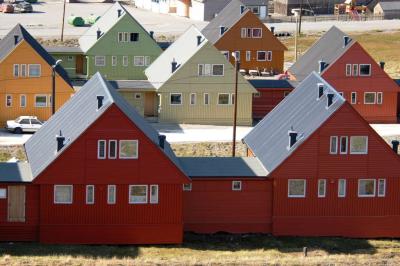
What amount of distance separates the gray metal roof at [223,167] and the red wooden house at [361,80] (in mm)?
28383

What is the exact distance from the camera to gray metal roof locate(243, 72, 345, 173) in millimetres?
63000

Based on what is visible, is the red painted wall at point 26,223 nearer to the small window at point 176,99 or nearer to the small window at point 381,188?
the small window at point 381,188

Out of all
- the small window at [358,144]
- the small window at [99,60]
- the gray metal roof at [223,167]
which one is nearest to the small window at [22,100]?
the small window at [99,60]

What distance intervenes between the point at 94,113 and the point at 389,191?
51.5 feet

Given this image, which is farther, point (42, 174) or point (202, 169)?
point (202, 169)

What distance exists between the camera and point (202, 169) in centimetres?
6419

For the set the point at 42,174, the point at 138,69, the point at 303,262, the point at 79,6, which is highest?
the point at 79,6

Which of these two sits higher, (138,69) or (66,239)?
(138,69)

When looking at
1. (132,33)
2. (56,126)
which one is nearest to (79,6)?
(132,33)

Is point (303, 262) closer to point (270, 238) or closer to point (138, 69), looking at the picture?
point (270, 238)

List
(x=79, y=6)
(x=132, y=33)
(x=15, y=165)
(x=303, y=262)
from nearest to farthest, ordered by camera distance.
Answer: (x=303, y=262) → (x=15, y=165) → (x=132, y=33) → (x=79, y=6)

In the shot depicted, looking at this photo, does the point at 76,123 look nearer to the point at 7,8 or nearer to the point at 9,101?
the point at 9,101

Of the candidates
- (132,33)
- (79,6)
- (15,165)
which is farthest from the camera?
(79,6)

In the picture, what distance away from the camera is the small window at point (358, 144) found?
6306 cm
